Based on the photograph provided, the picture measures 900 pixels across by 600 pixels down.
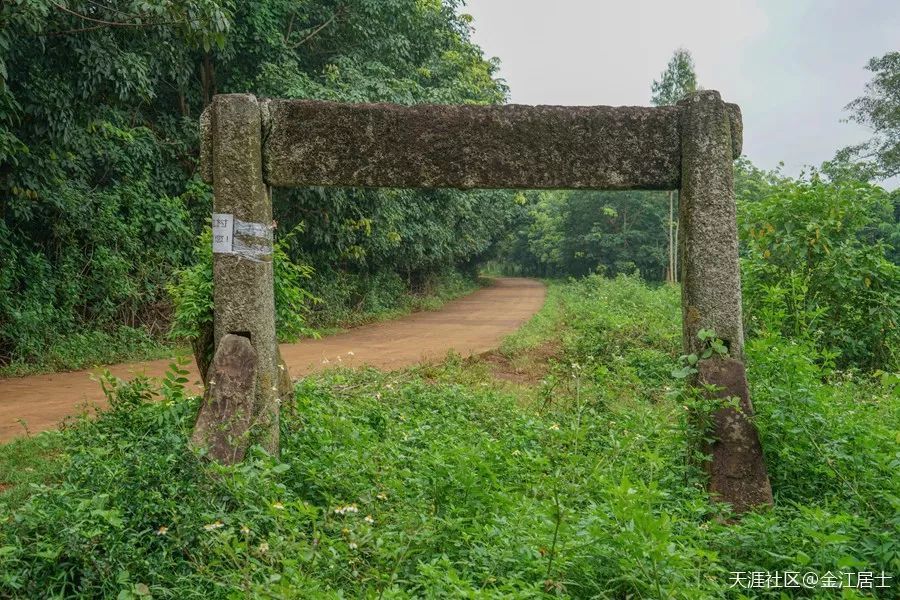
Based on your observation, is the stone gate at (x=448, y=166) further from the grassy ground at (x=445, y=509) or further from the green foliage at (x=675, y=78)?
the green foliage at (x=675, y=78)

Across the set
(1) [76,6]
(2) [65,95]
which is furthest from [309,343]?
(1) [76,6]

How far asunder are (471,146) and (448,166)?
20cm

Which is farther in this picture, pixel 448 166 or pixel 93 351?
pixel 93 351

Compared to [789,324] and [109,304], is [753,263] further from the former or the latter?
[109,304]

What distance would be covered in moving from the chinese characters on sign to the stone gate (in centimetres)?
147

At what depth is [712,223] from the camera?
4.34 m

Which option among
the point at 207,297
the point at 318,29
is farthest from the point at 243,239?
the point at 318,29

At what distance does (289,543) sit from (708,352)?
9.15 feet

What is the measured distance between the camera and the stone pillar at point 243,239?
432 cm

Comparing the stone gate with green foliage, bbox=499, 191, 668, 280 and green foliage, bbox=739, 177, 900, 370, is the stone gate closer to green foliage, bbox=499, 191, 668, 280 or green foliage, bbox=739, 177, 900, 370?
green foliage, bbox=739, 177, 900, 370

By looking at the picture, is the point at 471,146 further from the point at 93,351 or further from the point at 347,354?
the point at 93,351

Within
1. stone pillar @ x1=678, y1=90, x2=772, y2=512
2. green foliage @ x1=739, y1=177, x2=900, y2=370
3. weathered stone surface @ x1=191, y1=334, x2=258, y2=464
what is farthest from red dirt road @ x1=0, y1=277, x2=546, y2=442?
green foliage @ x1=739, y1=177, x2=900, y2=370

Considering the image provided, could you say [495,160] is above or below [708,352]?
above

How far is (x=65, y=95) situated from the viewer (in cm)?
907
